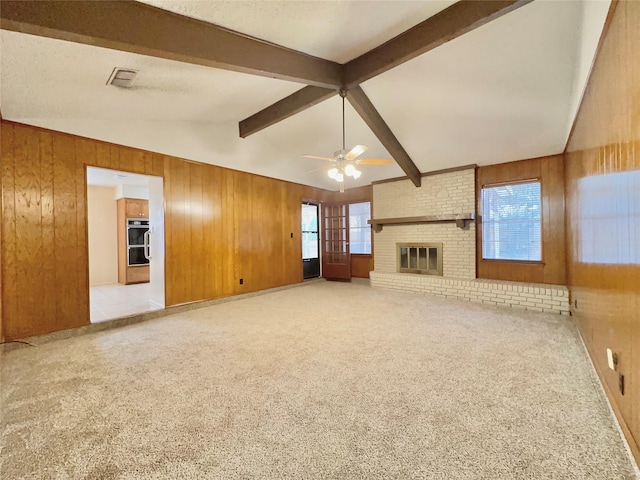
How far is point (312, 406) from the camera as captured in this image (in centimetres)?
193

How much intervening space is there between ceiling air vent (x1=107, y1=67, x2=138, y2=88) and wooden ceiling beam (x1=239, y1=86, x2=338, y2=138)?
2.02 metres

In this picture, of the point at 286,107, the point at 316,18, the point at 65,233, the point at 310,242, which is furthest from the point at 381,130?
the point at 65,233

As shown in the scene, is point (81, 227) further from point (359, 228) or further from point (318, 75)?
point (359, 228)

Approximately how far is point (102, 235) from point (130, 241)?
2.49 ft

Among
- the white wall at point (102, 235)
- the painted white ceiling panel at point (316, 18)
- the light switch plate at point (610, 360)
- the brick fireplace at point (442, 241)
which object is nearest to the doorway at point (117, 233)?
the white wall at point (102, 235)

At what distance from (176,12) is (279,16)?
83 centimetres

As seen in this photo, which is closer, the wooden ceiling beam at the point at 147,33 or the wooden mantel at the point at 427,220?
the wooden ceiling beam at the point at 147,33

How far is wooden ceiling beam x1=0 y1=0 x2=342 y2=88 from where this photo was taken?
1.80 metres

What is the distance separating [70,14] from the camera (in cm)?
188

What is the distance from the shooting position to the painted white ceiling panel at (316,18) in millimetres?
2238

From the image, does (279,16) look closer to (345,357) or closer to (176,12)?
(176,12)

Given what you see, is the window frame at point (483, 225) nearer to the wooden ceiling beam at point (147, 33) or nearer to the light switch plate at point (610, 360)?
the light switch plate at point (610, 360)

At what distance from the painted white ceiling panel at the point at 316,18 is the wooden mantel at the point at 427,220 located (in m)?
3.48

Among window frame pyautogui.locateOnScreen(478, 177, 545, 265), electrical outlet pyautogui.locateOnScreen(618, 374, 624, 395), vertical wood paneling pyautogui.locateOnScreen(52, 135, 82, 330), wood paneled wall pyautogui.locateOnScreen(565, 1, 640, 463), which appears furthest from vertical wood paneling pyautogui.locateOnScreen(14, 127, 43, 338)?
window frame pyautogui.locateOnScreen(478, 177, 545, 265)
